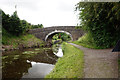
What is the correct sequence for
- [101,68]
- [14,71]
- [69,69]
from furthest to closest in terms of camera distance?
[14,71], [69,69], [101,68]

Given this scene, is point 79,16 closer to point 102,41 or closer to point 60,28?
point 102,41

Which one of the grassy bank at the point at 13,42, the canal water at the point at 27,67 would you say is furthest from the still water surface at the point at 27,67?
the grassy bank at the point at 13,42

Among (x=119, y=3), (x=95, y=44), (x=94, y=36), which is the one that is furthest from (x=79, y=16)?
(x=119, y=3)

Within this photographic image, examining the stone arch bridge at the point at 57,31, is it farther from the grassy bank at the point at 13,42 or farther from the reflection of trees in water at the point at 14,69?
the reflection of trees in water at the point at 14,69

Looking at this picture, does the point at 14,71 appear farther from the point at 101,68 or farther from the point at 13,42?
the point at 13,42

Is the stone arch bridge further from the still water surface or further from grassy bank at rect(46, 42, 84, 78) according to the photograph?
grassy bank at rect(46, 42, 84, 78)

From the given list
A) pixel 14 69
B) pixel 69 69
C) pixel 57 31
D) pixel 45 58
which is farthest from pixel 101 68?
pixel 57 31

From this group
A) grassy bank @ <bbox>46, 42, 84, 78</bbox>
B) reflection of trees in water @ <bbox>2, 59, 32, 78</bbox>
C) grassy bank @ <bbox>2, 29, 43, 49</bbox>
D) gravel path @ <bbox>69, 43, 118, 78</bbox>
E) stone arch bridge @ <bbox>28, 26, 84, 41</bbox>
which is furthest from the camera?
stone arch bridge @ <bbox>28, 26, 84, 41</bbox>

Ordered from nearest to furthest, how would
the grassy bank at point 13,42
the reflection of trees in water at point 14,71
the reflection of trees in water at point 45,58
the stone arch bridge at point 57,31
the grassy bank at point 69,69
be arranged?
the grassy bank at point 69,69 → the reflection of trees in water at point 14,71 → the reflection of trees in water at point 45,58 → the grassy bank at point 13,42 → the stone arch bridge at point 57,31

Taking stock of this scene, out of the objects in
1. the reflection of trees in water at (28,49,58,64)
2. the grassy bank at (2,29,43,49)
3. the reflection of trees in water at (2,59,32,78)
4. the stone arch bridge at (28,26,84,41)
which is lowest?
the reflection of trees in water at (2,59,32,78)

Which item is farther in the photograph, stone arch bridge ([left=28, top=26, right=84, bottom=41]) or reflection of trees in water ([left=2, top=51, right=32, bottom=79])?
stone arch bridge ([left=28, top=26, right=84, bottom=41])

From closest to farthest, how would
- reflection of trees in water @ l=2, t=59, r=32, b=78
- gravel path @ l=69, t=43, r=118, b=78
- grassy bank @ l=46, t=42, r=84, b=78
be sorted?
gravel path @ l=69, t=43, r=118, b=78, grassy bank @ l=46, t=42, r=84, b=78, reflection of trees in water @ l=2, t=59, r=32, b=78

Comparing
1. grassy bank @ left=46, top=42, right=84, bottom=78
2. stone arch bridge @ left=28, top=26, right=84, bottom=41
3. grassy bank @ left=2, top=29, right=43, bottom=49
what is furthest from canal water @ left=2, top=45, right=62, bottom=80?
stone arch bridge @ left=28, top=26, right=84, bottom=41

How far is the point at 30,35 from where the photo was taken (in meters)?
20.5
